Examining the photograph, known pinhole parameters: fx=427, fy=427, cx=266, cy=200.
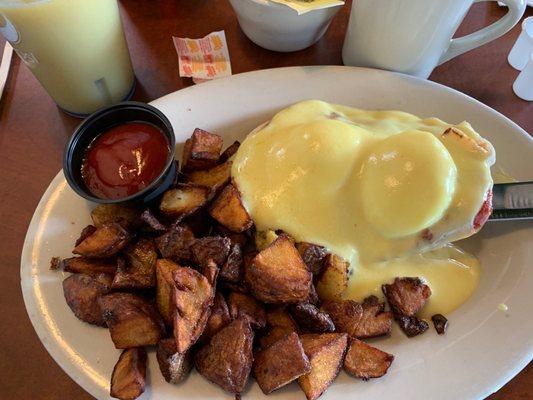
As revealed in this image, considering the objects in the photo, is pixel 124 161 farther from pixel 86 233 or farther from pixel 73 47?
pixel 73 47

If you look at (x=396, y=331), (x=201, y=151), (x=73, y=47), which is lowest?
(x=396, y=331)

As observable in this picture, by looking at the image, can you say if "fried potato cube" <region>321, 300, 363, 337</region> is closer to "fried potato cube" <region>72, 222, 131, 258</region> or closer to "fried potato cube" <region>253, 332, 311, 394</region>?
"fried potato cube" <region>253, 332, 311, 394</region>

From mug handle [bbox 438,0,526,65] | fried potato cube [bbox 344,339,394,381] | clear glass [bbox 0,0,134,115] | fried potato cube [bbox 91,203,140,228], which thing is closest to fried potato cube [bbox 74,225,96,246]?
fried potato cube [bbox 91,203,140,228]

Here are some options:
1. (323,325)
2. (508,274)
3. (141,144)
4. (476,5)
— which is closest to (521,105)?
(476,5)

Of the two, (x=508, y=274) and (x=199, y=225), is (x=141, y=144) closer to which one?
(x=199, y=225)

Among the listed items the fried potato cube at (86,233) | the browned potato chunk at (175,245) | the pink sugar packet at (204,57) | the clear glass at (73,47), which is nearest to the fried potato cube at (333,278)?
the browned potato chunk at (175,245)

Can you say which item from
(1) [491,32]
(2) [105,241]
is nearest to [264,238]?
(2) [105,241]

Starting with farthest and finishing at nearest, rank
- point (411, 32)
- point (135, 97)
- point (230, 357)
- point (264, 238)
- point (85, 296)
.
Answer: point (135, 97) < point (411, 32) < point (264, 238) < point (85, 296) < point (230, 357)
